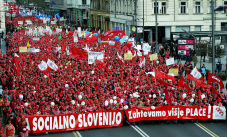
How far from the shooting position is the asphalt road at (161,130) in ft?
77.0

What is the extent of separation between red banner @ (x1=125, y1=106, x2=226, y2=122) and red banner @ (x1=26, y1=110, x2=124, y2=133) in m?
0.94

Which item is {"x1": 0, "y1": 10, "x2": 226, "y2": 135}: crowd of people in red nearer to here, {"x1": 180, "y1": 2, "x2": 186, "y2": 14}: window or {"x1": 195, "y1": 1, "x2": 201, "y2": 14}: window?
{"x1": 180, "y1": 2, "x2": 186, "y2": 14}: window

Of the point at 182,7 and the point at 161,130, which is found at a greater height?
the point at 182,7

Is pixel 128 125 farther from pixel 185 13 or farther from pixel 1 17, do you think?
pixel 1 17

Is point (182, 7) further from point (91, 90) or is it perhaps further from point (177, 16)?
point (91, 90)

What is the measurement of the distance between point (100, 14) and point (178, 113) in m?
71.6

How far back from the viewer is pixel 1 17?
88.2 meters

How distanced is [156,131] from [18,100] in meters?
6.84

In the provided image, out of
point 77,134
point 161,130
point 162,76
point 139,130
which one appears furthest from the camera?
point 162,76

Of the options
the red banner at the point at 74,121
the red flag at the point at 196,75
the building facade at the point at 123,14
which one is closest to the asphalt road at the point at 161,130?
the red banner at the point at 74,121

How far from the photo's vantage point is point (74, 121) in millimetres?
23922

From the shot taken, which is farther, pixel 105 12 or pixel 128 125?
pixel 105 12

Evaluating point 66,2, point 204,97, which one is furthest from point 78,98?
point 66,2

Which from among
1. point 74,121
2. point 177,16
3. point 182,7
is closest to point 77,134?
point 74,121
